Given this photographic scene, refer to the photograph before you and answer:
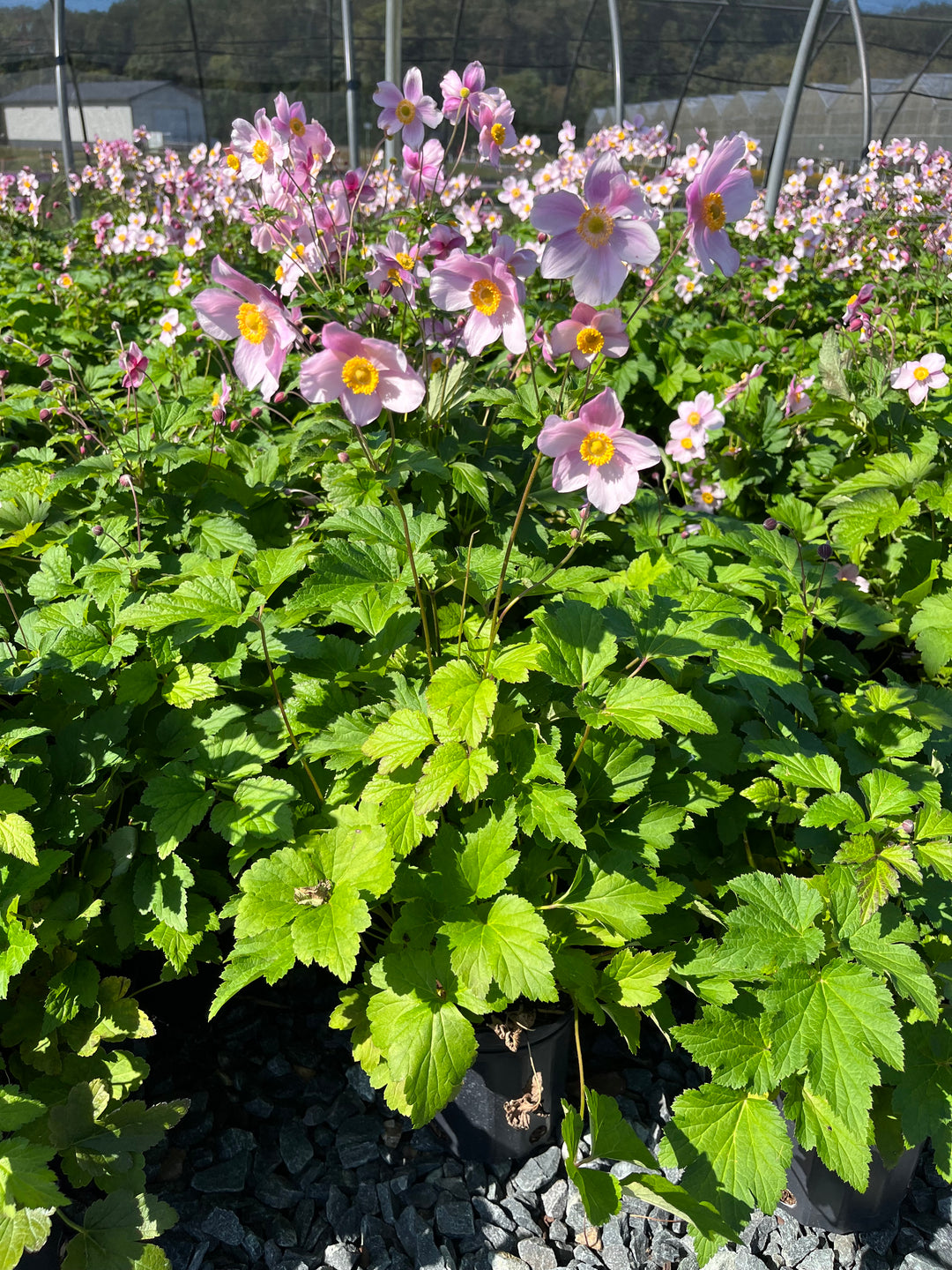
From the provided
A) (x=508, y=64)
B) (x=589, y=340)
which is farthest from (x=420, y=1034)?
(x=508, y=64)

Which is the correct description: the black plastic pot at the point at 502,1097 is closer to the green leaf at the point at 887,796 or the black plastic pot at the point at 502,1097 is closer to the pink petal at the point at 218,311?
the green leaf at the point at 887,796

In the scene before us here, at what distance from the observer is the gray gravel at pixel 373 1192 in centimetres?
150

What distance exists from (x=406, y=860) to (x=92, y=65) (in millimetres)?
10639

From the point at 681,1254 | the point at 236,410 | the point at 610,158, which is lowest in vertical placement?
the point at 681,1254

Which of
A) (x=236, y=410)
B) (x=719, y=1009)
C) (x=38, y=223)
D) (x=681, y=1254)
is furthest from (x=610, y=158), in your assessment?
(x=38, y=223)

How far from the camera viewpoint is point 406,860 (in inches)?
61.8

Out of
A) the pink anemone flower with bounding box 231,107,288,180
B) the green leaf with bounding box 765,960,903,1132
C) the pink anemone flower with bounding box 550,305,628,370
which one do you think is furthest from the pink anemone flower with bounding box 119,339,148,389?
the green leaf with bounding box 765,960,903,1132

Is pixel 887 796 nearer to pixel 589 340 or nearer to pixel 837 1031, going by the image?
pixel 837 1031

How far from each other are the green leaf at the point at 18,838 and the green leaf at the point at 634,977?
36.0 inches

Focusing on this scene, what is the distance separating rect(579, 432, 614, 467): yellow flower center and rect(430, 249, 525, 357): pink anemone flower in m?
0.17

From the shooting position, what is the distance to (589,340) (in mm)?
1374

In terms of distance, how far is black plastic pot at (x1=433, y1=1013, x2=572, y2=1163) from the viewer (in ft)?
5.14

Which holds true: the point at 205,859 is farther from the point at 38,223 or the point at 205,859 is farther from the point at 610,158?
the point at 38,223

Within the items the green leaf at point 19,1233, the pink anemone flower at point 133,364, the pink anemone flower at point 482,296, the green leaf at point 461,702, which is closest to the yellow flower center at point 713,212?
the pink anemone flower at point 482,296
